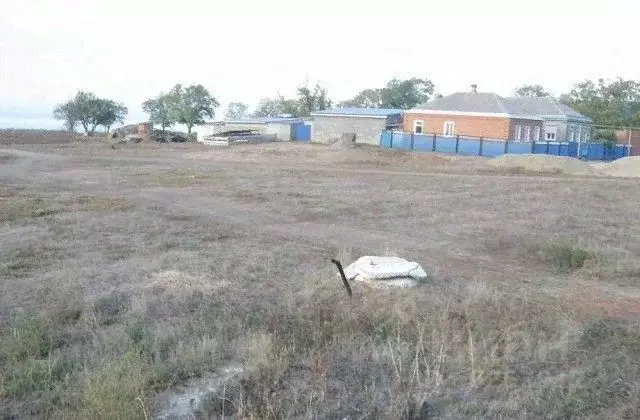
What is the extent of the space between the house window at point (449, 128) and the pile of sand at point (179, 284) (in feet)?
149

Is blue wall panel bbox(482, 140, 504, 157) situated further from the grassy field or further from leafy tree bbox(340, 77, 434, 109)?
leafy tree bbox(340, 77, 434, 109)

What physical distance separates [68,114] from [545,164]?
223 feet

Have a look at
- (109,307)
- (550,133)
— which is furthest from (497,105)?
(109,307)

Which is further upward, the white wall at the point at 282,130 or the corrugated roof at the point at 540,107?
the corrugated roof at the point at 540,107

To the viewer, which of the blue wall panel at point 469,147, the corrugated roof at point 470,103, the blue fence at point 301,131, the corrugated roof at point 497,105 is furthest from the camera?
the blue fence at point 301,131

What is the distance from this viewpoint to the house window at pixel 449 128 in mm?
53231

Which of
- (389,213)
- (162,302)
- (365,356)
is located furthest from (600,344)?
(389,213)

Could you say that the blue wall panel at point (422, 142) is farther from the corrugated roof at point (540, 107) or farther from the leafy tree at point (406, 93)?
the leafy tree at point (406, 93)

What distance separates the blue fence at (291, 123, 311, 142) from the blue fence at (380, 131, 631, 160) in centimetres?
1202

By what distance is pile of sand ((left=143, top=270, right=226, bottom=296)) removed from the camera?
870cm

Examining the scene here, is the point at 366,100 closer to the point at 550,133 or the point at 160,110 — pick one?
the point at 160,110

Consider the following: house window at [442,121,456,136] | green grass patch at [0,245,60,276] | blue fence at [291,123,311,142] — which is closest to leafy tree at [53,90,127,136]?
blue fence at [291,123,311,142]

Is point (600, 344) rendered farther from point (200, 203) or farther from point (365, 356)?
point (200, 203)

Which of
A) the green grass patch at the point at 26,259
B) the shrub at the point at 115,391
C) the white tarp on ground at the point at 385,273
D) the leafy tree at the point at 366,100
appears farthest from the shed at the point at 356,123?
the shrub at the point at 115,391
